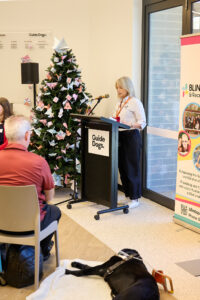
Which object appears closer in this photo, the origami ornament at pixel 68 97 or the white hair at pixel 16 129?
the white hair at pixel 16 129

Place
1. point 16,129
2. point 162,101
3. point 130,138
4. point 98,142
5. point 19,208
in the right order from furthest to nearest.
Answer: point 162,101
point 130,138
point 98,142
point 16,129
point 19,208

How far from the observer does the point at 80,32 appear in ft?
21.9

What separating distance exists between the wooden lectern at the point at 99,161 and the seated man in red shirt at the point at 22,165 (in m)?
1.44

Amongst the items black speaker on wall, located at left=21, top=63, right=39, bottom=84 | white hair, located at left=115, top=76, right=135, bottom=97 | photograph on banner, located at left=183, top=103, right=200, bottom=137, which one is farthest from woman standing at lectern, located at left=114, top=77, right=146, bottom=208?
black speaker on wall, located at left=21, top=63, right=39, bottom=84

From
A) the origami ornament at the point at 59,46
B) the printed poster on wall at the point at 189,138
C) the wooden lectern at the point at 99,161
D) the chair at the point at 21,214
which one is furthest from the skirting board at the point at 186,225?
the origami ornament at the point at 59,46

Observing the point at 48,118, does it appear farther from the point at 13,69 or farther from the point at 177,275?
the point at 177,275

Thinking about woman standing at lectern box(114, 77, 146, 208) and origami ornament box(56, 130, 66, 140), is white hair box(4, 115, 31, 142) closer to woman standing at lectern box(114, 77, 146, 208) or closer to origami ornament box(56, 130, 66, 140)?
woman standing at lectern box(114, 77, 146, 208)

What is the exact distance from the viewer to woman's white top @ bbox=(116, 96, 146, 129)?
5.11m

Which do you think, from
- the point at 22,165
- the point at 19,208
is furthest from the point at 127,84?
the point at 19,208

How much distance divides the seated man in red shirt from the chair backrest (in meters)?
0.13

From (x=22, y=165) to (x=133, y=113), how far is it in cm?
235

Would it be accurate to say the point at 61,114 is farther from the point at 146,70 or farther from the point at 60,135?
the point at 146,70

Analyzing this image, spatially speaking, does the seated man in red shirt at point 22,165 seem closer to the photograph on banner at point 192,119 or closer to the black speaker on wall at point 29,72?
the photograph on banner at point 192,119

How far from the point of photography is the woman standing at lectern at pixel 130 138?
5.09 m
